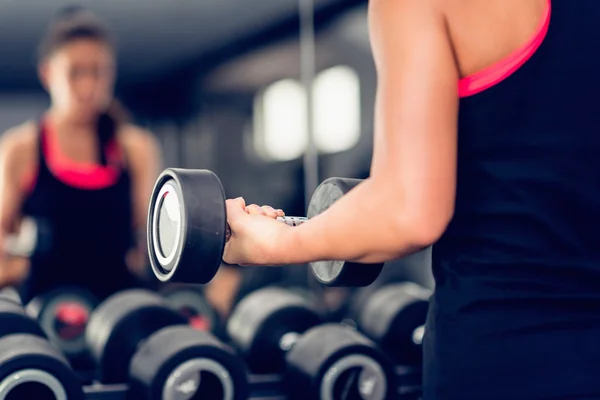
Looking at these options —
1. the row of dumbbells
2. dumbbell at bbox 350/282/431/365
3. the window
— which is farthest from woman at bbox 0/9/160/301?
the window

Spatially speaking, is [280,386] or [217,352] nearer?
[217,352]

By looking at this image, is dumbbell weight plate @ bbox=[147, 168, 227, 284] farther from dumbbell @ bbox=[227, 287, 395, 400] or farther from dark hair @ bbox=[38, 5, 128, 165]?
dark hair @ bbox=[38, 5, 128, 165]

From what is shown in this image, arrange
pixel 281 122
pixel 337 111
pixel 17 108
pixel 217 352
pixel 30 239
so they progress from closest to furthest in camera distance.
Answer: pixel 217 352
pixel 30 239
pixel 337 111
pixel 281 122
pixel 17 108

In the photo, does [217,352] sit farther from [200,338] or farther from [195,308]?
[195,308]

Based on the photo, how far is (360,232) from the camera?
2.03ft

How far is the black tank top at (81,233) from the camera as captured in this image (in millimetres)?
1937

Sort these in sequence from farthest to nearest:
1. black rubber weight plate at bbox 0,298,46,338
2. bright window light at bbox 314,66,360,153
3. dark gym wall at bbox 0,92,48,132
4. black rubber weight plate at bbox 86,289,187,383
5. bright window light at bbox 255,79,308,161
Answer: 1. dark gym wall at bbox 0,92,48,132
2. bright window light at bbox 255,79,308,161
3. bright window light at bbox 314,66,360,153
4. black rubber weight plate at bbox 86,289,187,383
5. black rubber weight plate at bbox 0,298,46,338

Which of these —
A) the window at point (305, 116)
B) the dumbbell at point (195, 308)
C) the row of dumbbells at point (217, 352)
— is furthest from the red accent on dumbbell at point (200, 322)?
the window at point (305, 116)

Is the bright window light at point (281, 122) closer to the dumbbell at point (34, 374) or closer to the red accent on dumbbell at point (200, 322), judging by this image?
the red accent on dumbbell at point (200, 322)

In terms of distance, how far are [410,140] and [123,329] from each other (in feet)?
3.41

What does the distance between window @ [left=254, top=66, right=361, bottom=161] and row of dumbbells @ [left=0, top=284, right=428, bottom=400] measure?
1950mm

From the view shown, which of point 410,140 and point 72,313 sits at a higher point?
point 410,140

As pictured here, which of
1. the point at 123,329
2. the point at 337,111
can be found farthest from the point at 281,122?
the point at 123,329

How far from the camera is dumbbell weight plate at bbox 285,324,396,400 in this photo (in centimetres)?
132
